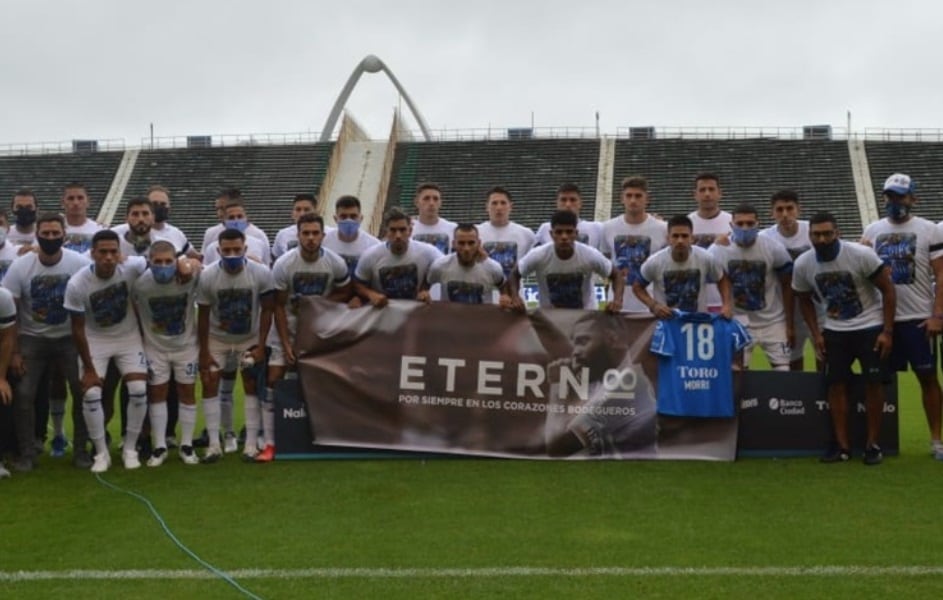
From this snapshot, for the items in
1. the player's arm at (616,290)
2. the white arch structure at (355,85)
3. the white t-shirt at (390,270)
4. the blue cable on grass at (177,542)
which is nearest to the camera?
the blue cable on grass at (177,542)

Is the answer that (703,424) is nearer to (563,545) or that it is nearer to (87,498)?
(563,545)

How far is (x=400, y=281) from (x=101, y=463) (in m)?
2.65

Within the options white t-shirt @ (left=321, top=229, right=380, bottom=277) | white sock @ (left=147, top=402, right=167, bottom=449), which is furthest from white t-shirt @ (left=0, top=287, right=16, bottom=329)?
white t-shirt @ (left=321, top=229, right=380, bottom=277)

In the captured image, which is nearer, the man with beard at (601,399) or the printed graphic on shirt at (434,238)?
the man with beard at (601,399)

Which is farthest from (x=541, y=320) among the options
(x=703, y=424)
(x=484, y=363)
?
(x=703, y=424)

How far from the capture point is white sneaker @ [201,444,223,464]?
308 inches

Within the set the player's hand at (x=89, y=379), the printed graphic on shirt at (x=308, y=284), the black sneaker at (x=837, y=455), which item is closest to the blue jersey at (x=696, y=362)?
the black sneaker at (x=837, y=455)

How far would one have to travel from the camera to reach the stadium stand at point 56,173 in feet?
151

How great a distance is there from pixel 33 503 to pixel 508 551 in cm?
326

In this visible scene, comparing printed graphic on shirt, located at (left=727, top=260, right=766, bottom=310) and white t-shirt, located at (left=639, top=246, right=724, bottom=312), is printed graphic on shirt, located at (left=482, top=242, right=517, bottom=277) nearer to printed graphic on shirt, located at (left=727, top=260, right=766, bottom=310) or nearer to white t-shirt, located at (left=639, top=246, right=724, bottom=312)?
white t-shirt, located at (left=639, top=246, right=724, bottom=312)

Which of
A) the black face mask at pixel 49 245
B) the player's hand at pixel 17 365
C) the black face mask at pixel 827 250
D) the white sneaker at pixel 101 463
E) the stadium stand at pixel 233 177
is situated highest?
the stadium stand at pixel 233 177

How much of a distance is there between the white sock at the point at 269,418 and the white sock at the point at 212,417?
0.37 meters

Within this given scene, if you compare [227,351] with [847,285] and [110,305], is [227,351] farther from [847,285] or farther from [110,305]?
[847,285]

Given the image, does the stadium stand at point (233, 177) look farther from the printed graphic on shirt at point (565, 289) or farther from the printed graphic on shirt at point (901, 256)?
the printed graphic on shirt at point (901, 256)
